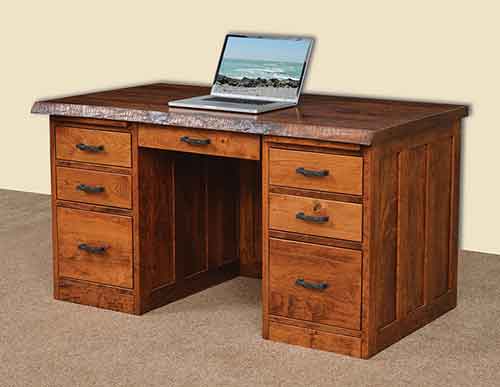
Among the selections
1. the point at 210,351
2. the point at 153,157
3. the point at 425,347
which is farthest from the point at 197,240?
the point at 425,347

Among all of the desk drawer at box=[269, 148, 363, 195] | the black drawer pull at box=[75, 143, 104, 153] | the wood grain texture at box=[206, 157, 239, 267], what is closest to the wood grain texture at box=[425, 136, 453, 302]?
the desk drawer at box=[269, 148, 363, 195]

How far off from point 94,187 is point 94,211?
10 centimetres

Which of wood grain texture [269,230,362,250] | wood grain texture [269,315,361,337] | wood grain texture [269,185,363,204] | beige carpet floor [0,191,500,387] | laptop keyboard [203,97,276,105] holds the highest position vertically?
laptop keyboard [203,97,276,105]

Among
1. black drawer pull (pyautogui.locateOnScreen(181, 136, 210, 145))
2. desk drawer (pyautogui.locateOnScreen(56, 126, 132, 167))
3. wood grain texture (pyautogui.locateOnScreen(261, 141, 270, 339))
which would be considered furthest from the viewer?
desk drawer (pyautogui.locateOnScreen(56, 126, 132, 167))

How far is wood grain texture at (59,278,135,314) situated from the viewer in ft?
14.8

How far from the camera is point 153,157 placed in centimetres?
445

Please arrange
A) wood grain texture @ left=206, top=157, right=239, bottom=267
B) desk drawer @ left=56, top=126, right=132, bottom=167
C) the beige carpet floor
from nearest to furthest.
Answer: the beige carpet floor, desk drawer @ left=56, top=126, right=132, bottom=167, wood grain texture @ left=206, top=157, right=239, bottom=267

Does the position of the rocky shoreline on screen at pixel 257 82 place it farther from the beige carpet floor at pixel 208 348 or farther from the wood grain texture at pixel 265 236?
the beige carpet floor at pixel 208 348

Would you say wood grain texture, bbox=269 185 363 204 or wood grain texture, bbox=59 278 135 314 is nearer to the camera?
wood grain texture, bbox=269 185 363 204

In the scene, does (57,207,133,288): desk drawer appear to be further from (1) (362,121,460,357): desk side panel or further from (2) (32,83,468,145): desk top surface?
(1) (362,121,460,357): desk side panel

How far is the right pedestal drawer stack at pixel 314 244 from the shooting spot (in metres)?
3.93

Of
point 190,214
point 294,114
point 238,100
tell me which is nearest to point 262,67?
point 238,100

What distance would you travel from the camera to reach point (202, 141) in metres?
4.20

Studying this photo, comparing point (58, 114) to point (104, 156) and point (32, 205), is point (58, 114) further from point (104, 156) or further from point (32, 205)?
point (32, 205)
